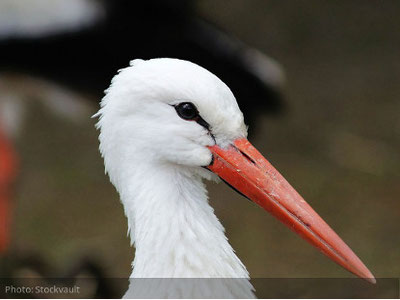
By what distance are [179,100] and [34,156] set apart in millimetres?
2343

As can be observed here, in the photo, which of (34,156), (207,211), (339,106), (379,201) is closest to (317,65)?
(339,106)

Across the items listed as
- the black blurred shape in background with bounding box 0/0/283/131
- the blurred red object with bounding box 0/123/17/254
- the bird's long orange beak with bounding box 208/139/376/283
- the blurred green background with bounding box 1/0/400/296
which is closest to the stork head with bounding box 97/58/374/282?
the bird's long orange beak with bounding box 208/139/376/283

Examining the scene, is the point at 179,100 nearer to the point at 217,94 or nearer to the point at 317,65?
the point at 217,94

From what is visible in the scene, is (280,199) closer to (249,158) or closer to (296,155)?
(249,158)

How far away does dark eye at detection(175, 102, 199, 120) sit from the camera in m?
1.40

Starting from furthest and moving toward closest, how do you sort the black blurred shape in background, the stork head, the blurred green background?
the blurred green background, the black blurred shape in background, the stork head

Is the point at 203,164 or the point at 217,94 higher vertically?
the point at 217,94

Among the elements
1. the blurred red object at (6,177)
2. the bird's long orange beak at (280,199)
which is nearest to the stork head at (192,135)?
the bird's long orange beak at (280,199)

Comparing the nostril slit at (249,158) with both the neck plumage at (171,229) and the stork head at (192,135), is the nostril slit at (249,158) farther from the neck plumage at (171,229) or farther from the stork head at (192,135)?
the neck plumage at (171,229)

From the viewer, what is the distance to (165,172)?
146 centimetres

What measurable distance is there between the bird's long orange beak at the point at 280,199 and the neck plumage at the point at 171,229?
9cm

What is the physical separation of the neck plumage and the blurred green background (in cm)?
117

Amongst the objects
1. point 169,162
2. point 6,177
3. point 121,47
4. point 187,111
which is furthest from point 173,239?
point 6,177

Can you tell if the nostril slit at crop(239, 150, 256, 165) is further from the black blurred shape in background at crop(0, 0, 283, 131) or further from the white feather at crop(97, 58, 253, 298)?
the black blurred shape in background at crop(0, 0, 283, 131)
